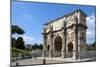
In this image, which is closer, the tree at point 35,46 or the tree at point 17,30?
the tree at point 17,30

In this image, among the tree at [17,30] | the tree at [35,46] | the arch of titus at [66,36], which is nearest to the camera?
the tree at [17,30]

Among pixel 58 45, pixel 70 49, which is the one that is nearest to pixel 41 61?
pixel 58 45

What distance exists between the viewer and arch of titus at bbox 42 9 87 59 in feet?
10.9

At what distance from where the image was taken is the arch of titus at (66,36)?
3.33 m

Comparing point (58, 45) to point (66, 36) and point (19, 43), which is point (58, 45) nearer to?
point (66, 36)

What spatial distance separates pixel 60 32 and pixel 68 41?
0.68 feet

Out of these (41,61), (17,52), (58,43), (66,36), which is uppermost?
(66,36)

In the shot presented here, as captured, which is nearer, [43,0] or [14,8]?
[14,8]

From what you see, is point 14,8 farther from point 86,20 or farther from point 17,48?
point 86,20

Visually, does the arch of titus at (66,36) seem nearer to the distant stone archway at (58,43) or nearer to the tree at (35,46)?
the distant stone archway at (58,43)

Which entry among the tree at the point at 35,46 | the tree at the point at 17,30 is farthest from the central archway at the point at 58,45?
the tree at the point at 17,30

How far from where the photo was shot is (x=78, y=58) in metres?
3.50

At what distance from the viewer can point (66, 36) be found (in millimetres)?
3426
